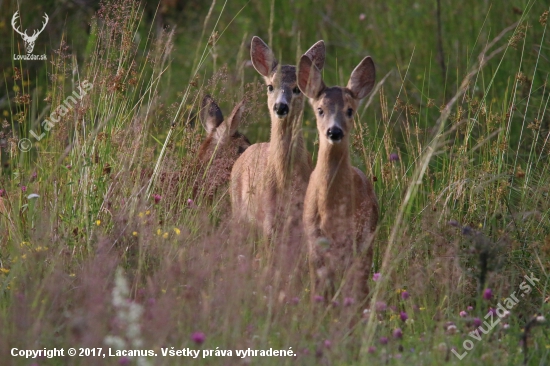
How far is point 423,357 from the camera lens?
4629 mm

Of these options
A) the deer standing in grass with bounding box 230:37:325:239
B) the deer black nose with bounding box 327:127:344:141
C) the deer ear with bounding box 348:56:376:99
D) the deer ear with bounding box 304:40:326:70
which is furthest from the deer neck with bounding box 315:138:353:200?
the deer ear with bounding box 304:40:326:70

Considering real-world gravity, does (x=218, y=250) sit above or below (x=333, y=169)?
below

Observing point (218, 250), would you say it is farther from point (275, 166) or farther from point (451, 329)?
point (275, 166)

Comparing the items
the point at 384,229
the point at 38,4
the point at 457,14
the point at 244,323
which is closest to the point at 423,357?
the point at 244,323

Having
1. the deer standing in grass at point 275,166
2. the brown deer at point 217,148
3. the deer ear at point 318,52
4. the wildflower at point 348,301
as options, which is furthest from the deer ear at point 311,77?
the wildflower at point 348,301

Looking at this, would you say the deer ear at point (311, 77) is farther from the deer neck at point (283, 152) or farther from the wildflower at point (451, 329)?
the wildflower at point (451, 329)

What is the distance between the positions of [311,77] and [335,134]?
22.9 inches

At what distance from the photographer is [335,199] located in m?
6.25

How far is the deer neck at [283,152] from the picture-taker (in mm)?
7078

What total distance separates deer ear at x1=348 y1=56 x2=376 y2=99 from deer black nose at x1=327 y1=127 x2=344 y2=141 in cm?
75

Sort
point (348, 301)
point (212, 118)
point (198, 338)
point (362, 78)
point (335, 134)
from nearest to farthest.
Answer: point (198, 338), point (348, 301), point (335, 134), point (362, 78), point (212, 118)

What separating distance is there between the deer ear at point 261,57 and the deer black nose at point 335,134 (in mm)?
1621

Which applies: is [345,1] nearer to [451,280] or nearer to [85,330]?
[451,280]

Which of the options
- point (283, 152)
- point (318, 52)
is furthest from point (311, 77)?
point (318, 52)
